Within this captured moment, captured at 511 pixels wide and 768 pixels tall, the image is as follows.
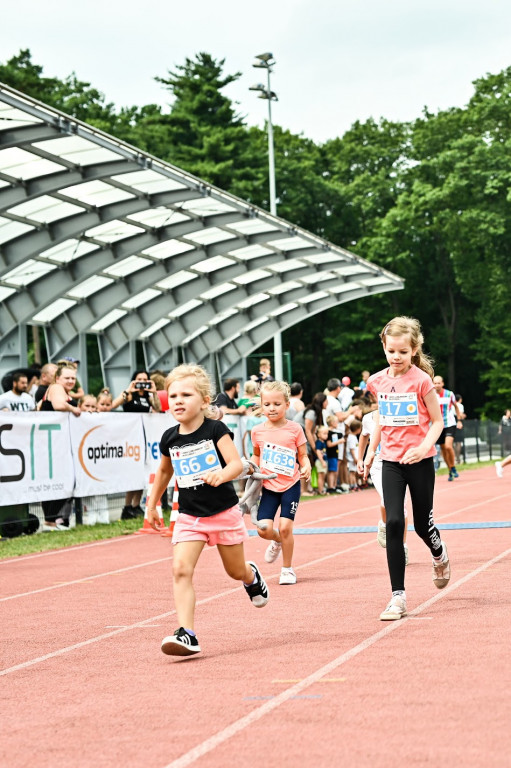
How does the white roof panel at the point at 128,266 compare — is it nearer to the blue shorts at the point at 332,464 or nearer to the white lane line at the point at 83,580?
the blue shorts at the point at 332,464

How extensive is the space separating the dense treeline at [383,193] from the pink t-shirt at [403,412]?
49.2m

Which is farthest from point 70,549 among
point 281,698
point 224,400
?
point 281,698

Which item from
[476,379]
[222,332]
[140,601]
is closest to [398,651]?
[140,601]

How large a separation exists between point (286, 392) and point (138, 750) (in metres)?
5.75

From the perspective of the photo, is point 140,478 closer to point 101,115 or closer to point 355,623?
point 355,623

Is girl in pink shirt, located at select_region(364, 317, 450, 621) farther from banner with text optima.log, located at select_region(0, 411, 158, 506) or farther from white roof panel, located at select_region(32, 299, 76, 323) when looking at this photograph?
white roof panel, located at select_region(32, 299, 76, 323)

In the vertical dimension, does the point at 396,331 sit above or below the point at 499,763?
above

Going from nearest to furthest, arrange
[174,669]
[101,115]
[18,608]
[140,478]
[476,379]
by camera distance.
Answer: [174,669] → [18,608] → [140,478] → [101,115] → [476,379]

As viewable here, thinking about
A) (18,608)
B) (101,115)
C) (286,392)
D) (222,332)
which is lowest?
(18,608)

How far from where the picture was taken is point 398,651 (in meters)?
6.66

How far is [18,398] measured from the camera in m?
15.4

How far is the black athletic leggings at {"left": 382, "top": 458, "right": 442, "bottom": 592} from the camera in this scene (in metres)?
7.87

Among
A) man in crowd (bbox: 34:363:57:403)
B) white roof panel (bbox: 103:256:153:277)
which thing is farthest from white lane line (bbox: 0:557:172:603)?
white roof panel (bbox: 103:256:153:277)

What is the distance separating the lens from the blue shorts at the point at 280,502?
34.2 ft
